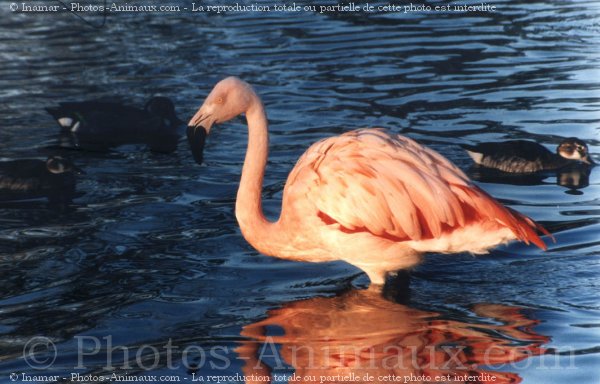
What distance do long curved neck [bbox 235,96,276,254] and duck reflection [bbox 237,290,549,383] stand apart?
56 centimetres

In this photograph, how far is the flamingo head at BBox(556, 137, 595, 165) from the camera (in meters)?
10.7

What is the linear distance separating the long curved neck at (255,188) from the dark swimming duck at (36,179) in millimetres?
3385

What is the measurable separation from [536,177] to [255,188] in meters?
4.34

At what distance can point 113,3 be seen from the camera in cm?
2012

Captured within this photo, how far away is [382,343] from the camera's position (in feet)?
22.6

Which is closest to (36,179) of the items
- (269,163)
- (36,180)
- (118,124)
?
(36,180)

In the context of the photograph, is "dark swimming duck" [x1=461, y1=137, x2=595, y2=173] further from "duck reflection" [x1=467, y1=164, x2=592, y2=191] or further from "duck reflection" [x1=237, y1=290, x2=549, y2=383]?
"duck reflection" [x1=237, y1=290, x2=549, y2=383]

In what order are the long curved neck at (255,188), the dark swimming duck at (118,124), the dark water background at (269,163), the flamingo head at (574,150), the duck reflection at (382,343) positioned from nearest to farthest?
the duck reflection at (382,343) < the dark water background at (269,163) < the long curved neck at (255,188) < the flamingo head at (574,150) < the dark swimming duck at (118,124)

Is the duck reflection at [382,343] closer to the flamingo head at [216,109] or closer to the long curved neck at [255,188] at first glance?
the long curved neck at [255,188]

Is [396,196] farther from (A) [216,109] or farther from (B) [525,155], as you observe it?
(B) [525,155]

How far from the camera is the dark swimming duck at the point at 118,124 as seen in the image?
41.3 ft

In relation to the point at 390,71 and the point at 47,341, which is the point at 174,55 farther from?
the point at 47,341

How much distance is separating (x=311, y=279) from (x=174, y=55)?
336 inches

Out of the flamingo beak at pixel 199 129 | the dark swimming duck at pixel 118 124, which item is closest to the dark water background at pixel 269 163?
the dark swimming duck at pixel 118 124
